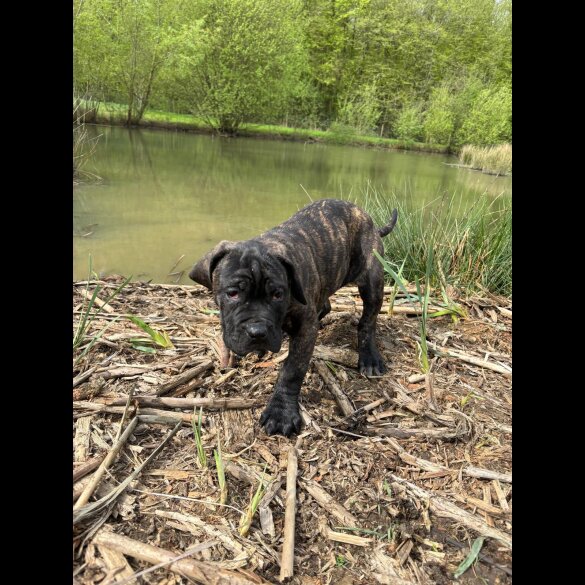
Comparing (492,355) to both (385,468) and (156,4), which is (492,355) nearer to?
(385,468)

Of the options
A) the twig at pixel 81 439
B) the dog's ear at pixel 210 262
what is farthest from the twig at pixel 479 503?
the twig at pixel 81 439

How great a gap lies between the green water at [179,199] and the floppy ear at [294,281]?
3.67m

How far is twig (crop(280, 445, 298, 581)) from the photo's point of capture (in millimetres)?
2121

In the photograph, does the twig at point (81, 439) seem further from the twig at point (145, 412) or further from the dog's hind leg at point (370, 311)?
the dog's hind leg at point (370, 311)

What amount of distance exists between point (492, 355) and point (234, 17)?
3607cm

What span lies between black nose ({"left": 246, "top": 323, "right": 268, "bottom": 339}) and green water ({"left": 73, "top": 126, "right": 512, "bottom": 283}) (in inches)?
152

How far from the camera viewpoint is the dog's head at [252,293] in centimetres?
288

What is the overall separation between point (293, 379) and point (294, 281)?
80cm

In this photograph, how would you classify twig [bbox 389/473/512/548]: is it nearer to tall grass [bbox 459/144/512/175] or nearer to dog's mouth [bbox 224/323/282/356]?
dog's mouth [bbox 224/323/282/356]

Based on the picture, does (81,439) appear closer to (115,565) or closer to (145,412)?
(145,412)

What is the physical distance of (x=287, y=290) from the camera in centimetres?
312

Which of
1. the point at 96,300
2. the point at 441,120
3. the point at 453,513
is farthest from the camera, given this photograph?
the point at 441,120

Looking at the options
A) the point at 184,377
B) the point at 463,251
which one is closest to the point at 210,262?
the point at 184,377
